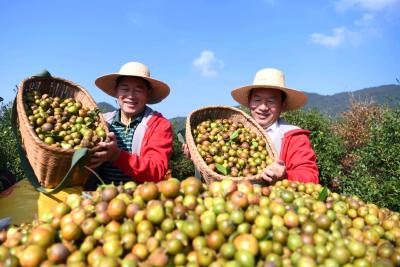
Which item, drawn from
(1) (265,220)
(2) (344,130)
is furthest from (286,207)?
(2) (344,130)

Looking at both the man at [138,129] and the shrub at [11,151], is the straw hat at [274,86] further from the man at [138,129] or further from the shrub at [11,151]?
the shrub at [11,151]

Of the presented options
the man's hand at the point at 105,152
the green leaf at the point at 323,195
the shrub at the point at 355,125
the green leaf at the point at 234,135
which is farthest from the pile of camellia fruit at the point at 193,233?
the shrub at the point at 355,125

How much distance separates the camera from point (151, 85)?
5312 mm

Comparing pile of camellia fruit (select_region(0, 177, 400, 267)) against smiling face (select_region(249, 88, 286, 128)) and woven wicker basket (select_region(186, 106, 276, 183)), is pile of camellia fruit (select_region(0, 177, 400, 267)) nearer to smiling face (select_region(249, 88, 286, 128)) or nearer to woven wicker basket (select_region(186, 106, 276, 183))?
woven wicker basket (select_region(186, 106, 276, 183))

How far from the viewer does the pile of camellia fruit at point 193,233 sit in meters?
2.15

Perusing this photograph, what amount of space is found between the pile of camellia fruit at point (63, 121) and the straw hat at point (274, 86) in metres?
2.13

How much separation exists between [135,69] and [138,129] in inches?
30.6

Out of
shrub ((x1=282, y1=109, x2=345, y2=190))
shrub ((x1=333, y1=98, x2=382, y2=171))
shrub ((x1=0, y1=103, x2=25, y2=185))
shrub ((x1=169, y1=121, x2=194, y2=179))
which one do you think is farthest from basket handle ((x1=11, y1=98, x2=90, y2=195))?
shrub ((x1=333, y1=98, x2=382, y2=171))

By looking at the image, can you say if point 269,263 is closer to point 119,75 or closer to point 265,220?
point 265,220

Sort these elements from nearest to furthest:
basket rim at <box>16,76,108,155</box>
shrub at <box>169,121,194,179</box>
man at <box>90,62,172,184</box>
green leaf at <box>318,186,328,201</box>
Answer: green leaf at <box>318,186,328,201</box>, basket rim at <box>16,76,108,155</box>, man at <box>90,62,172,184</box>, shrub at <box>169,121,194,179</box>

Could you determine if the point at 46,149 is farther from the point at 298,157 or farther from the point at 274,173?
the point at 298,157

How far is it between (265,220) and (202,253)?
49 centimetres

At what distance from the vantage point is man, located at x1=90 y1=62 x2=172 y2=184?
4.57 metres

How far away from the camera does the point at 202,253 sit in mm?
2131
